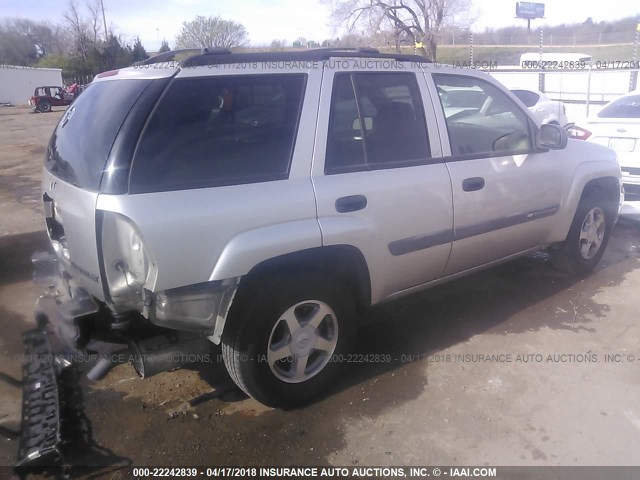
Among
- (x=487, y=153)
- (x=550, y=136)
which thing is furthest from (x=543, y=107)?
(x=487, y=153)

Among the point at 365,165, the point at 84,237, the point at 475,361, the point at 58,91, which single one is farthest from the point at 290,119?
the point at 58,91

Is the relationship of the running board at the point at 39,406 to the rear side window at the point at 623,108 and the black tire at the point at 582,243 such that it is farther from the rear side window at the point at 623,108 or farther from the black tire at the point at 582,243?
the rear side window at the point at 623,108

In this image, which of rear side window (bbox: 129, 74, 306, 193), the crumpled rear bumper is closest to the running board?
the crumpled rear bumper

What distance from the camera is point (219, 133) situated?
108 inches

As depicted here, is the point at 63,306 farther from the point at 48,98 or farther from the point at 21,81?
the point at 21,81

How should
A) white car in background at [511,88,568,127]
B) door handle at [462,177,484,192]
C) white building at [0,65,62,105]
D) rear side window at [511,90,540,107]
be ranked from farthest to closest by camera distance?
white building at [0,65,62,105] < rear side window at [511,90,540,107] < white car in background at [511,88,568,127] < door handle at [462,177,484,192]

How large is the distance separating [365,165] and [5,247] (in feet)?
16.2

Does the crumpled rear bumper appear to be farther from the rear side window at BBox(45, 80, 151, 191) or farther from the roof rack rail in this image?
the roof rack rail

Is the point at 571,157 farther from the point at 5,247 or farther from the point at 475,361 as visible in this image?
the point at 5,247

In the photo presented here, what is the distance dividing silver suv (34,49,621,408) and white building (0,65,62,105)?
153 ft

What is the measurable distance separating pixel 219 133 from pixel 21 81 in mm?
48194

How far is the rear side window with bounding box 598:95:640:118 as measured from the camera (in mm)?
7113
